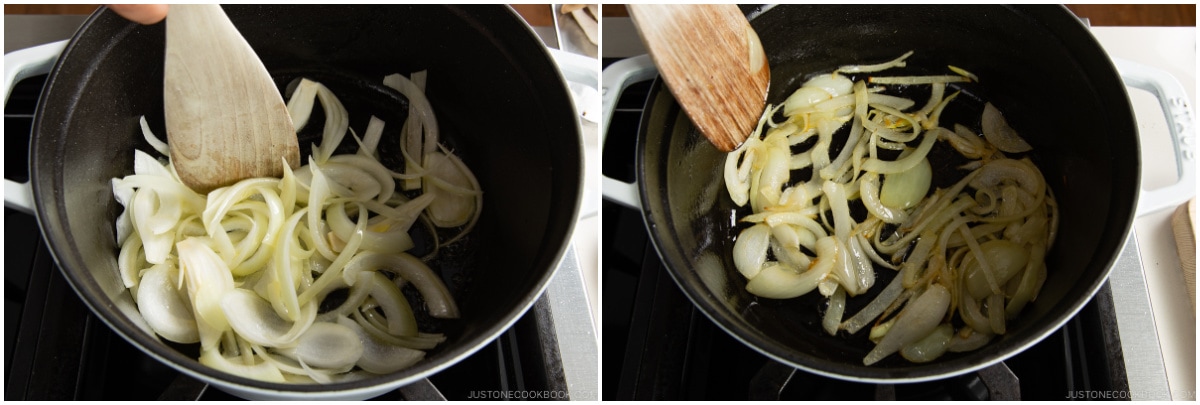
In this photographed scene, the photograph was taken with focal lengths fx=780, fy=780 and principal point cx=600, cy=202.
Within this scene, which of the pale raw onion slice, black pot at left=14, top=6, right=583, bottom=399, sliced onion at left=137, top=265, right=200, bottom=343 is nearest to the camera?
black pot at left=14, top=6, right=583, bottom=399

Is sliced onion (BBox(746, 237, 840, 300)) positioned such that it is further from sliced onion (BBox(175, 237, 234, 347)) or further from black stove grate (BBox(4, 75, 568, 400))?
sliced onion (BBox(175, 237, 234, 347))

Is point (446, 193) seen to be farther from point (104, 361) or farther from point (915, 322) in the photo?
point (915, 322)

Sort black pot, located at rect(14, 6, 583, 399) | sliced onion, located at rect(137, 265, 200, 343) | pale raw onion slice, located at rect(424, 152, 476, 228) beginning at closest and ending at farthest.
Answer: black pot, located at rect(14, 6, 583, 399), sliced onion, located at rect(137, 265, 200, 343), pale raw onion slice, located at rect(424, 152, 476, 228)

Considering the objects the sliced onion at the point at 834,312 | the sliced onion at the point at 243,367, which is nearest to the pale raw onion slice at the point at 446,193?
the sliced onion at the point at 243,367

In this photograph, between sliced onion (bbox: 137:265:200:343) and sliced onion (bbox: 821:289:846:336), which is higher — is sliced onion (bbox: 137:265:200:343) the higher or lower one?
the higher one

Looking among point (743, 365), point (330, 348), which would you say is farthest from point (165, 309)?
point (743, 365)

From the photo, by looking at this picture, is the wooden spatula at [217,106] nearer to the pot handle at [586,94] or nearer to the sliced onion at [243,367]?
the sliced onion at [243,367]

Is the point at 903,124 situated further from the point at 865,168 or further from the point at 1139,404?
the point at 1139,404

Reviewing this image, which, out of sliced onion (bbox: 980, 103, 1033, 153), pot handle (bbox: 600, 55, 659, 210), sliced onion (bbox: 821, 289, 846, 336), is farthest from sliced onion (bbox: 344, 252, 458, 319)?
sliced onion (bbox: 980, 103, 1033, 153)
